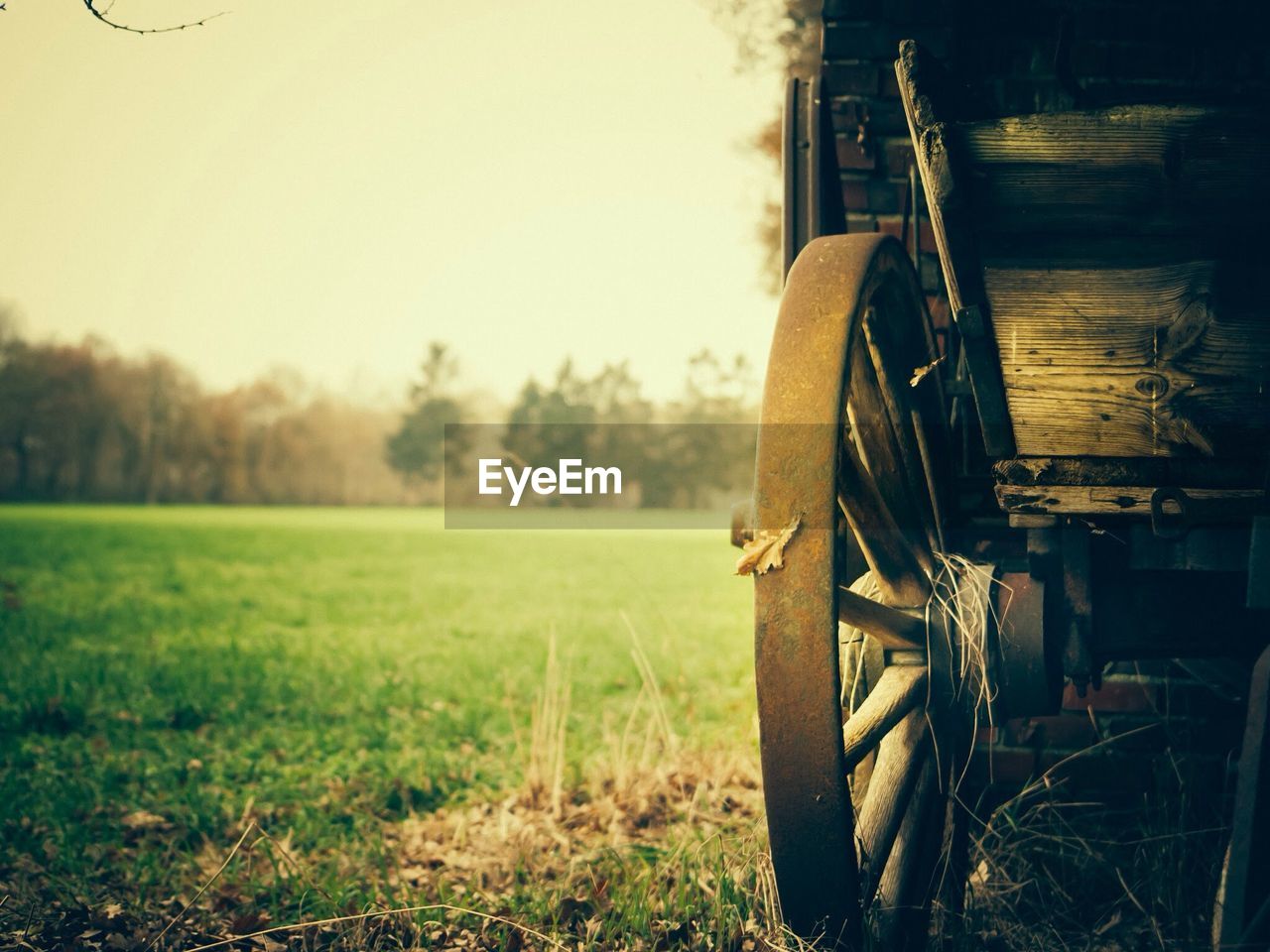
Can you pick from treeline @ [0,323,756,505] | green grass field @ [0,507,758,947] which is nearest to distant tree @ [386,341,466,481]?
treeline @ [0,323,756,505]

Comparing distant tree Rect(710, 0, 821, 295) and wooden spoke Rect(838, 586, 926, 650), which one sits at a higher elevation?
distant tree Rect(710, 0, 821, 295)

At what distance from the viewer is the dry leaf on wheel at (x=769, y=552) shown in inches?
58.3

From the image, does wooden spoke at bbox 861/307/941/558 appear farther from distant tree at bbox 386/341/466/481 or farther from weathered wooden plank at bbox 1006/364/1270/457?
distant tree at bbox 386/341/466/481

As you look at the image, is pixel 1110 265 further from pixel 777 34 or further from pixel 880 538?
pixel 777 34

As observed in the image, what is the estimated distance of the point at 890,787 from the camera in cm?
190

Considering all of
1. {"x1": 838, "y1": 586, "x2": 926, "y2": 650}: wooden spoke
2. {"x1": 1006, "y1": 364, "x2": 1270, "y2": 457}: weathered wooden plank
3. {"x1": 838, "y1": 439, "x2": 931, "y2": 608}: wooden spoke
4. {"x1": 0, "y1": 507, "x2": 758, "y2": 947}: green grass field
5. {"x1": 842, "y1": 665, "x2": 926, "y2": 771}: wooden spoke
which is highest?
{"x1": 1006, "y1": 364, "x2": 1270, "y2": 457}: weathered wooden plank

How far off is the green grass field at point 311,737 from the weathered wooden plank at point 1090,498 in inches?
42.0

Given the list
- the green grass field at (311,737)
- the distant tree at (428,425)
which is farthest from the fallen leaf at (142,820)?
the distant tree at (428,425)

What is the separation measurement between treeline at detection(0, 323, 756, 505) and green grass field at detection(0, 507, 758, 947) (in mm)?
32511

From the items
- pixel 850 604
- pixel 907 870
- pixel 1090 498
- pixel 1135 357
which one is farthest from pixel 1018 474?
pixel 907 870

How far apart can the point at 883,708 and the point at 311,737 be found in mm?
3421

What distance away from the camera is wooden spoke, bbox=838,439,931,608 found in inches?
76.8

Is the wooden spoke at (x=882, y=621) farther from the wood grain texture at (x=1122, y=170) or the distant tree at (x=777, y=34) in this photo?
the distant tree at (x=777, y=34)

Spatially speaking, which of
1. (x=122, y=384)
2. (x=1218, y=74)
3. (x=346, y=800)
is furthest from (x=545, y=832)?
(x=122, y=384)
